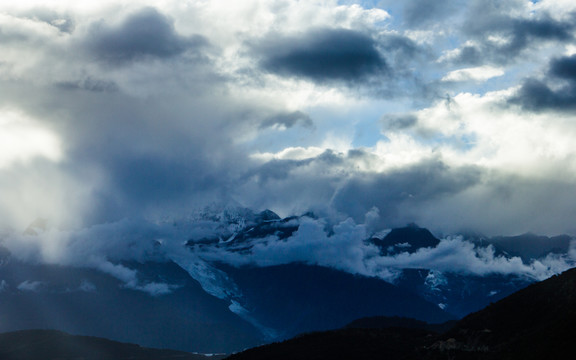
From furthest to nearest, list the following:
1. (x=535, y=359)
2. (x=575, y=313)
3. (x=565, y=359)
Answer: (x=575, y=313) < (x=535, y=359) < (x=565, y=359)

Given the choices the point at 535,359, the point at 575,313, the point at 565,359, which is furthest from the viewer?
the point at 575,313

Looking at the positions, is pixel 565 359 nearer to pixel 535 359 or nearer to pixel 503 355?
pixel 535 359

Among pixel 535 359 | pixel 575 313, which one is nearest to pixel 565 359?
pixel 535 359

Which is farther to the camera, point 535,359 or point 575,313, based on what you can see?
point 575,313

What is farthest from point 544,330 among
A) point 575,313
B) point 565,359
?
point 565,359

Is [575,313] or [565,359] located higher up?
[575,313]

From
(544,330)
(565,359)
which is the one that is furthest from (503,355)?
(565,359)

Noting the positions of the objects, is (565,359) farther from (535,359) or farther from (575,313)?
(575,313)

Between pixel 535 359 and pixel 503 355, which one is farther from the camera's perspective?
pixel 503 355

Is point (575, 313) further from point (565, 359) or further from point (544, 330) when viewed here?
point (565, 359)

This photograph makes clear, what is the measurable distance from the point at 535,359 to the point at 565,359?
40.3 feet

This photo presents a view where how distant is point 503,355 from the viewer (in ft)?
655

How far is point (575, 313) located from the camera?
632 ft

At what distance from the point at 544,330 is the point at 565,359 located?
29.4 metres
